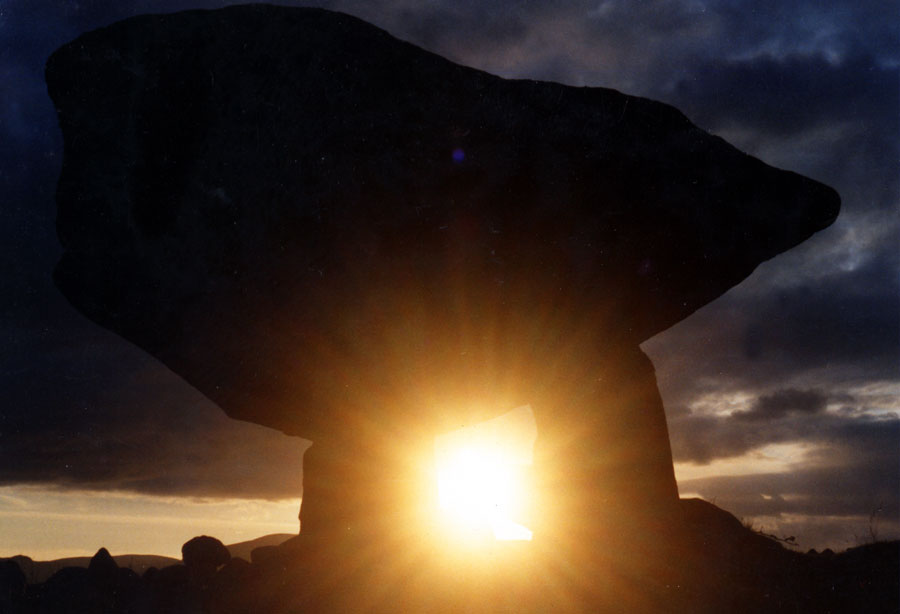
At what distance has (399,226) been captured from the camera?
28.3 ft

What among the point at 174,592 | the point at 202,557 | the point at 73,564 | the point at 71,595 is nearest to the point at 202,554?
the point at 202,557

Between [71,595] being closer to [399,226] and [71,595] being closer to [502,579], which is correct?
[502,579]

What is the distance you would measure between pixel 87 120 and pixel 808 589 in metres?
9.33

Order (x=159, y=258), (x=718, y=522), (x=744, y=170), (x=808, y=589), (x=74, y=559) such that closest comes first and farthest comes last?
1. (x=808, y=589)
2. (x=718, y=522)
3. (x=744, y=170)
4. (x=159, y=258)
5. (x=74, y=559)

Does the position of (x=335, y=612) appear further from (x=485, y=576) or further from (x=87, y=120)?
(x=87, y=120)

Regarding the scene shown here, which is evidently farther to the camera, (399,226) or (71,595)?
(71,595)

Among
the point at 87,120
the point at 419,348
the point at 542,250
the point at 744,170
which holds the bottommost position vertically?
the point at 419,348

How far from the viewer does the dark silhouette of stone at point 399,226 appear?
8570mm

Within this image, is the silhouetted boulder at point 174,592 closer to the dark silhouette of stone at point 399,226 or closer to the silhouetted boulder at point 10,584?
the silhouetted boulder at point 10,584

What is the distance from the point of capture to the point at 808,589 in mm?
7551

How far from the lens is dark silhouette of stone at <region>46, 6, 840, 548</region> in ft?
28.1

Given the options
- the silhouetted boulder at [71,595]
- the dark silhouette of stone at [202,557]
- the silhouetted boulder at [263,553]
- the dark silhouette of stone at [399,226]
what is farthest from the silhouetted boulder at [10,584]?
the dark silhouette of stone at [399,226]

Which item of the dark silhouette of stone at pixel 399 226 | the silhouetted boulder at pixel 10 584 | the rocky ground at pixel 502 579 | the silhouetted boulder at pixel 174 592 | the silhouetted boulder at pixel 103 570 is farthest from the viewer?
the silhouetted boulder at pixel 103 570

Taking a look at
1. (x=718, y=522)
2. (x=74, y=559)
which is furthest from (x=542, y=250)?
(x=74, y=559)
